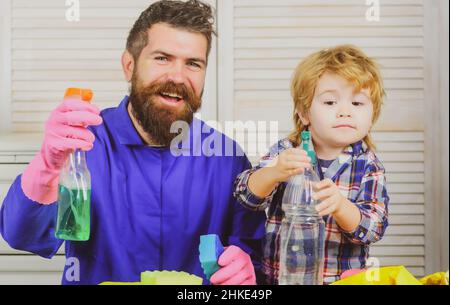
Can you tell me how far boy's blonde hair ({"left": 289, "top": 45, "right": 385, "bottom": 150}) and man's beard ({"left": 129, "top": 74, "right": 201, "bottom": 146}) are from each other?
258 mm

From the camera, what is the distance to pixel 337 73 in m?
1.55

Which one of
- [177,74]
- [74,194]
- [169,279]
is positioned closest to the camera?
[169,279]

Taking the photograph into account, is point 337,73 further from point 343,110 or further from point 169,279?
point 169,279

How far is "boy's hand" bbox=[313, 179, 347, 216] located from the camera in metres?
1.45

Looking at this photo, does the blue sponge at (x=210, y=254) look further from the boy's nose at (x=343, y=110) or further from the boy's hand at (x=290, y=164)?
the boy's nose at (x=343, y=110)

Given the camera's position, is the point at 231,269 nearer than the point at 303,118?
Yes

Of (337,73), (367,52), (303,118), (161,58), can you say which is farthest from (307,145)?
(161,58)

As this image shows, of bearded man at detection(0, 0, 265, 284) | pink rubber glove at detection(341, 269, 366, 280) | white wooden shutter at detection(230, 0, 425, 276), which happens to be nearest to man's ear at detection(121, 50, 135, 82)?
bearded man at detection(0, 0, 265, 284)

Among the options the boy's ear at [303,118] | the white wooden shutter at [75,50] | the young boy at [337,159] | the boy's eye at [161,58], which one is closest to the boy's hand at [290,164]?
the young boy at [337,159]

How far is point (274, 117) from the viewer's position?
166cm

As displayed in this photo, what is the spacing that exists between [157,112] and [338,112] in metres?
0.46

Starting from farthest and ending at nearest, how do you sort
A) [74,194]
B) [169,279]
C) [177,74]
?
[177,74], [74,194], [169,279]
